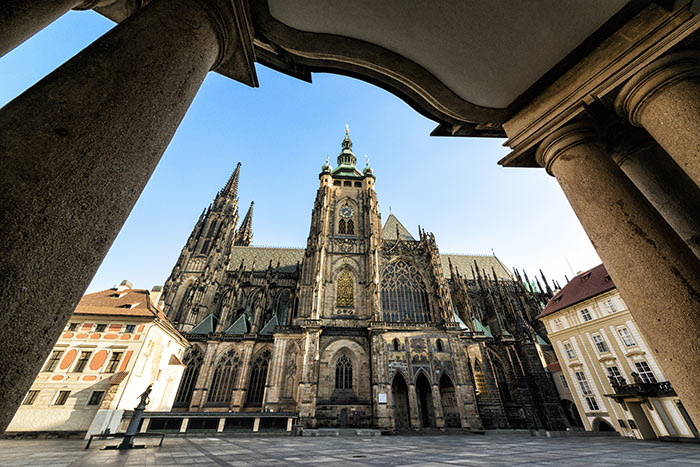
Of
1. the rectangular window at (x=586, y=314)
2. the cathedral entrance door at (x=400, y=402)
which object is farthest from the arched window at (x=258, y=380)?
the rectangular window at (x=586, y=314)

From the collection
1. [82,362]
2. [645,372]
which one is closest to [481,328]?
[645,372]

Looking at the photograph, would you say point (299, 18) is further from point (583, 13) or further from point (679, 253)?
point (679, 253)

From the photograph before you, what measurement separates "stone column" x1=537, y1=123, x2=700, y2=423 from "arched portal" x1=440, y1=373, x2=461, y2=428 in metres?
20.7

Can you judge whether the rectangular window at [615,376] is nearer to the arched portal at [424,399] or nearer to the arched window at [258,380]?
the arched portal at [424,399]

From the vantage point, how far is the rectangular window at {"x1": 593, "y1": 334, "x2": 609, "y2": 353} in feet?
59.0

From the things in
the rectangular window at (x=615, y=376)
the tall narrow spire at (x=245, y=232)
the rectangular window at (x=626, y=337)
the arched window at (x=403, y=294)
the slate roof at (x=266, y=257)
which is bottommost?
the rectangular window at (x=615, y=376)

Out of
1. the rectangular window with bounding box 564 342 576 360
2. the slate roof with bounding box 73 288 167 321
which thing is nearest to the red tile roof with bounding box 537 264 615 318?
the rectangular window with bounding box 564 342 576 360

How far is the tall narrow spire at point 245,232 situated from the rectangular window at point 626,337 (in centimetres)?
4130

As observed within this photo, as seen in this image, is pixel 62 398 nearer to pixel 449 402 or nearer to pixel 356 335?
pixel 356 335

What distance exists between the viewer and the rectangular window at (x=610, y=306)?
1752 cm

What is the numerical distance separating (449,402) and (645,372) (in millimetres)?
10819

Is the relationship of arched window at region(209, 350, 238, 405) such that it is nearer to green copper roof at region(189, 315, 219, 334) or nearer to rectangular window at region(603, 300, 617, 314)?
green copper roof at region(189, 315, 219, 334)

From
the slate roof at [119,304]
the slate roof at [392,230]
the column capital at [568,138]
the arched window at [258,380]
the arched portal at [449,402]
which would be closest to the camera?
the column capital at [568,138]

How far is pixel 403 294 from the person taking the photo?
2464 centimetres
